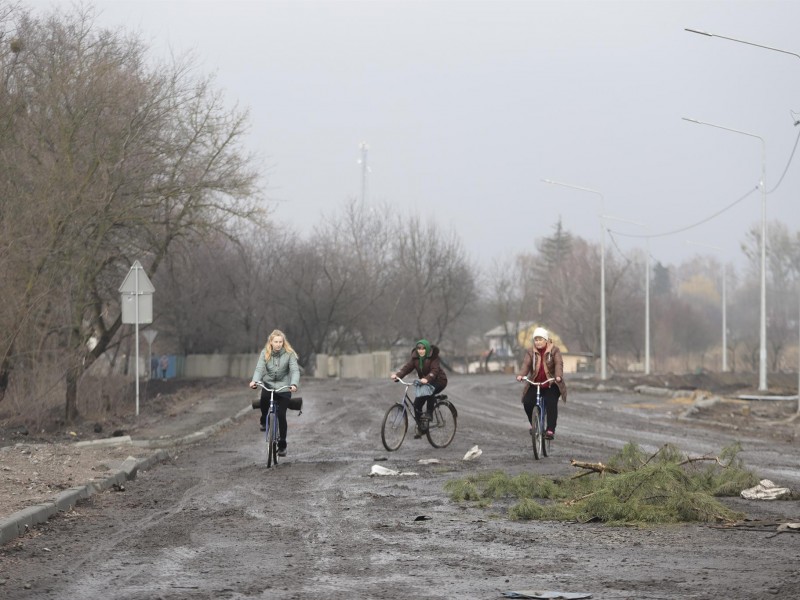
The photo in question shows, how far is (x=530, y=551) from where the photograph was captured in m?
8.81

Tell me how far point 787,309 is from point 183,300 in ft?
102

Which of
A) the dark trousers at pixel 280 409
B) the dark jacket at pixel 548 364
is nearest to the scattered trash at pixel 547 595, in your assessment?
the dark trousers at pixel 280 409

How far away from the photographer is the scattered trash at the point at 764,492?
12141mm

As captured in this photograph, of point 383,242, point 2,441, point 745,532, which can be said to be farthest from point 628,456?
point 383,242

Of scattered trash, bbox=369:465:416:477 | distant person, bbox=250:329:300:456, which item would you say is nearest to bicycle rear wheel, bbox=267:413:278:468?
distant person, bbox=250:329:300:456

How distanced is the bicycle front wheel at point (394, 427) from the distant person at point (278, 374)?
2.28 metres

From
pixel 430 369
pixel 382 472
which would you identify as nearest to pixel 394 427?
pixel 430 369

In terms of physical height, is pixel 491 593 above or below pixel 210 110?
below

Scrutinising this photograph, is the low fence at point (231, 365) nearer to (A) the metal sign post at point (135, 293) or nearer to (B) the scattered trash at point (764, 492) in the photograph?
(A) the metal sign post at point (135, 293)

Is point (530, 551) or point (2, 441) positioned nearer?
point (530, 551)

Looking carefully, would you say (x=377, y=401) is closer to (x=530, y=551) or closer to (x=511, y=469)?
(x=511, y=469)

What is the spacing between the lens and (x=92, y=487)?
1330 centimetres

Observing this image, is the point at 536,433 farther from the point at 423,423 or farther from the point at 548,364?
the point at 423,423

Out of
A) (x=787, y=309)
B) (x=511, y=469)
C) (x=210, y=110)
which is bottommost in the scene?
(x=511, y=469)
